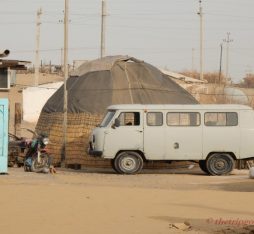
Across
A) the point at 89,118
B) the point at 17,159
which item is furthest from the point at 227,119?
the point at 17,159

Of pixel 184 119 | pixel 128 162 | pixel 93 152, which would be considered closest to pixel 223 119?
pixel 184 119

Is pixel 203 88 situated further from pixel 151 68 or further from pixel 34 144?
pixel 34 144

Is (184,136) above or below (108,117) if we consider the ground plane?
below

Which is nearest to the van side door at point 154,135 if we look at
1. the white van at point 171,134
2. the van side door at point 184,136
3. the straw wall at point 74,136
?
the white van at point 171,134

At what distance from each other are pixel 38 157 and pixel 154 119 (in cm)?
388

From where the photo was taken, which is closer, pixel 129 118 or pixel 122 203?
pixel 122 203

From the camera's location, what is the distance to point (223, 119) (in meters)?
23.0

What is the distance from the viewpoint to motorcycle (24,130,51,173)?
2294 cm

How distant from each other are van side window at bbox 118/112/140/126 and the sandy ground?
1737mm

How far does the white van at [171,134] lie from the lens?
2275 centimetres

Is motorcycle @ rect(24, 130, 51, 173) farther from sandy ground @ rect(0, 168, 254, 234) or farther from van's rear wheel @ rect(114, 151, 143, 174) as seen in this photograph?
van's rear wheel @ rect(114, 151, 143, 174)

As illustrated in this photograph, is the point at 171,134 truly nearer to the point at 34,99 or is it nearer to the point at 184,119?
the point at 184,119

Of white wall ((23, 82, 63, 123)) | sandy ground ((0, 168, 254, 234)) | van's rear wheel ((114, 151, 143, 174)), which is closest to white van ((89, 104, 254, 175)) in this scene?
van's rear wheel ((114, 151, 143, 174))

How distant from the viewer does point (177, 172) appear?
81.7ft
